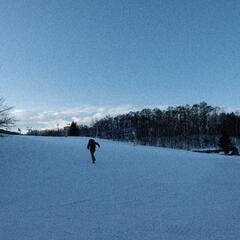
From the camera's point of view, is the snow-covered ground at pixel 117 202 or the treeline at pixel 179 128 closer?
the snow-covered ground at pixel 117 202

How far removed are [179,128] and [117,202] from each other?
119937 millimetres

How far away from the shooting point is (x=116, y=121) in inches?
7008

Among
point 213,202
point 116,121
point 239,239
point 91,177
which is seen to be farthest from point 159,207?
point 116,121

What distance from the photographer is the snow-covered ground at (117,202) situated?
31.5 ft

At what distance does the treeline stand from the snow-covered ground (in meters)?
83.7

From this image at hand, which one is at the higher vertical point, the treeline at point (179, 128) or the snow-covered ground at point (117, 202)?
the treeline at point (179, 128)

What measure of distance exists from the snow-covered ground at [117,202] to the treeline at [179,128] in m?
83.7

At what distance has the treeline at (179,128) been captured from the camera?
384ft

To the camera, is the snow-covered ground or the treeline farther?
the treeline

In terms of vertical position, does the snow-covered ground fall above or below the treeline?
below

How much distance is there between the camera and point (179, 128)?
132m

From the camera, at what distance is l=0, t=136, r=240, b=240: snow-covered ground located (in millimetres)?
9602

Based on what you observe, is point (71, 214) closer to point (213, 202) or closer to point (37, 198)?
point (37, 198)

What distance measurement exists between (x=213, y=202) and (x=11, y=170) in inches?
558
